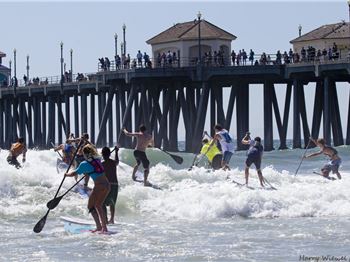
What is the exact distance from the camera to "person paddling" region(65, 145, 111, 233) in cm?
1698

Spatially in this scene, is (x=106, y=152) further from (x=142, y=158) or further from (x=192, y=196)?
(x=142, y=158)

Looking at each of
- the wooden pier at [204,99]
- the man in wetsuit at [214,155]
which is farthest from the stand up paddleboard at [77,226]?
the wooden pier at [204,99]

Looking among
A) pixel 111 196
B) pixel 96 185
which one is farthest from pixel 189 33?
pixel 96 185

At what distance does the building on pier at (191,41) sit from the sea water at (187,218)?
28.0 meters

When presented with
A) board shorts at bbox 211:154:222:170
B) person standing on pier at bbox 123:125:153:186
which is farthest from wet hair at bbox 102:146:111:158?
board shorts at bbox 211:154:222:170

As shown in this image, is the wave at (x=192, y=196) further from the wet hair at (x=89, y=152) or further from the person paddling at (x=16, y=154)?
the wet hair at (x=89, y=152)

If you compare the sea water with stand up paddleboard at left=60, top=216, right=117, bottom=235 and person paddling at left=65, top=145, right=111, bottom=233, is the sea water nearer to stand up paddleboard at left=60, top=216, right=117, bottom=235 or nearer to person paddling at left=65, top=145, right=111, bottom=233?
stand up paddleboard at left=60, top=216, right=117, bottom=235

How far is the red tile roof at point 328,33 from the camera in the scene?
54.5m

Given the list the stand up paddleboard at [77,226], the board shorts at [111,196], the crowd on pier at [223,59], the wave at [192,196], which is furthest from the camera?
the crowd on pier at [223,59]

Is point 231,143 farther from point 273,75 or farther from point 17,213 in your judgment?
point 273,75

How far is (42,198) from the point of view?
2177 cm

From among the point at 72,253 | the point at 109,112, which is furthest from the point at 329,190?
the point at 109,112

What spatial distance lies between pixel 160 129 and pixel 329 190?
29084mm

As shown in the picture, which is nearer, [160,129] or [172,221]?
[172,221]
